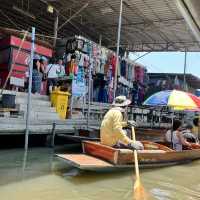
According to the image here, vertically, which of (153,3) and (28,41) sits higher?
(153,3)

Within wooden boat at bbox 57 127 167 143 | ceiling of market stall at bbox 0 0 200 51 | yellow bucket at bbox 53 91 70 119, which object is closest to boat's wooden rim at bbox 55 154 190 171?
wooden boat at bbox 57 127 167 143

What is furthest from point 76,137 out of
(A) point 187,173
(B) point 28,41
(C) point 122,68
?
(C) point 122,68

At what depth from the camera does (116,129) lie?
25.3 ft

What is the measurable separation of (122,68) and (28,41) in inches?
248

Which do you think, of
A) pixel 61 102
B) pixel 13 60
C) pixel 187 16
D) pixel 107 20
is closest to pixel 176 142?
pixel 61 102

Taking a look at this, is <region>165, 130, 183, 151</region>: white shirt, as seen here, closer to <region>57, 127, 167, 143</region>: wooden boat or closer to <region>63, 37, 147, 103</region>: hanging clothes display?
<region>57, 127, 167, 143</region>: wooden boat

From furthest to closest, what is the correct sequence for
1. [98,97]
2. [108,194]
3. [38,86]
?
[98,97] → [38,86] → [108,194]

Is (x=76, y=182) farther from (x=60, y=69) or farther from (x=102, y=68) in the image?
(x=102, y=68)

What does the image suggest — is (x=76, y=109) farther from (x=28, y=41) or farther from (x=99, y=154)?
(x=99, y=154)

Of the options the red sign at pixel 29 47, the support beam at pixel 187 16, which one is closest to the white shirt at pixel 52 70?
the red sign at pixel 29 47

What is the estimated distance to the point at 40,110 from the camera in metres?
11.5

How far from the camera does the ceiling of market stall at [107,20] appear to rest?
15324 mm

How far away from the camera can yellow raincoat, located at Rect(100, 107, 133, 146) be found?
25.2 ft

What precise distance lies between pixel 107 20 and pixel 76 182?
38.7 ft
